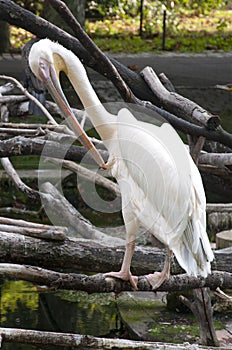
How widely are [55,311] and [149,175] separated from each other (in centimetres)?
278

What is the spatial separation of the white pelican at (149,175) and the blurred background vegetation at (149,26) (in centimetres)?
879

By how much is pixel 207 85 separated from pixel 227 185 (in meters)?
4.94

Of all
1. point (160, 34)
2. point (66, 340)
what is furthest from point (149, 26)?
point (66, 340)

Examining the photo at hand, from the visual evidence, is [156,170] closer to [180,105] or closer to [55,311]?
[180,105]

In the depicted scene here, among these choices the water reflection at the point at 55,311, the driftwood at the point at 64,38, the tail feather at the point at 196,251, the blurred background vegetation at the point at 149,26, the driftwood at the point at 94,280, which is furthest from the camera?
the blurred background vegetation at the point at 149,26

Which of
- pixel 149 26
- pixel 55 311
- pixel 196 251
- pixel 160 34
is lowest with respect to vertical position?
pixel 55 311

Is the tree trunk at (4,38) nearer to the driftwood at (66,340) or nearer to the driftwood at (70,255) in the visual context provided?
the driftwood at (70,255)

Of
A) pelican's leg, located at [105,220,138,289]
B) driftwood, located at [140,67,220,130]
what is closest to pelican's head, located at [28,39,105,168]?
pelican's leg, located at [105,220,138,289]

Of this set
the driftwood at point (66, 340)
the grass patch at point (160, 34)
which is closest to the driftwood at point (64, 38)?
the driftwood at point (66, 340)

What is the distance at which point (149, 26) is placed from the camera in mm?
13539

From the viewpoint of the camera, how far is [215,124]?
4.07 m

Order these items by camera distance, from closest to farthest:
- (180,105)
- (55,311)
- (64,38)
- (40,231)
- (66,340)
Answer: (66,340) → (40,231) → (64,38) → (180,105) → (55,311)

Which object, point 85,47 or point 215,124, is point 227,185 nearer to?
point 215,124

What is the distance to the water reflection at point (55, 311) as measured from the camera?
18.3ft
